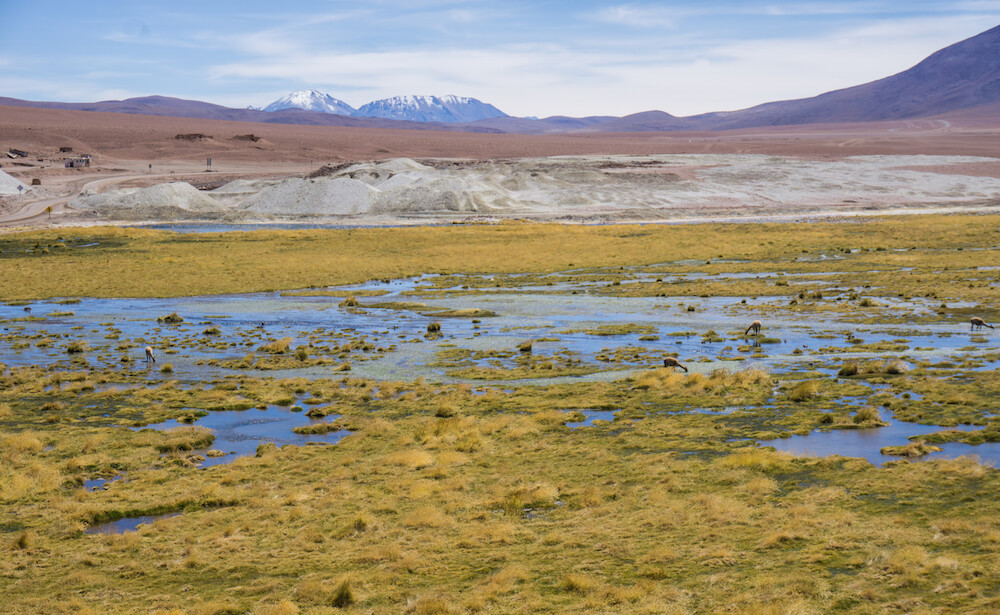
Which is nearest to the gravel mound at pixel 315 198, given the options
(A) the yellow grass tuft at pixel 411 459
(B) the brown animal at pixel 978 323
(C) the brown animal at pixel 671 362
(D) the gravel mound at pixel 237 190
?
(D) the gravel mound at pixel 237 190

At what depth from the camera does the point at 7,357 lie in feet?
100

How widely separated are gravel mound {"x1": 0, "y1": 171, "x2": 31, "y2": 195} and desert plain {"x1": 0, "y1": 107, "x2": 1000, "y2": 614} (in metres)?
56.0

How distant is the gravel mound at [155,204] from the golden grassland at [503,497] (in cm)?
7063

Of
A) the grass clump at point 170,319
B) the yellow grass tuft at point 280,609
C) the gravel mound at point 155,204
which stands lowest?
the grass clump at point 170,319

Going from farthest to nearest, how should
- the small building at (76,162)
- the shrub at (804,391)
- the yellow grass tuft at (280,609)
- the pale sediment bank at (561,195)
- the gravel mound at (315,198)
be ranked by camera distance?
the small building at (76,162), the gravel mound at (315,198), the pale sediment bank at (561,195), the shrub at (804,391), the yellow grass tuft at (280,609)

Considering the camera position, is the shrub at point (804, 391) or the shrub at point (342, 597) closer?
the shrub at point (342, 597)

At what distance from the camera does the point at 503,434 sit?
2069 cm

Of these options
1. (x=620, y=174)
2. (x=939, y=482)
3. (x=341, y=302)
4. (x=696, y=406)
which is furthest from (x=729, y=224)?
(x=939, y=482)

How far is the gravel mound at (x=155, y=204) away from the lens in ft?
322

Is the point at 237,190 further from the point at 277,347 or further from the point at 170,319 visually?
the point at 277,347

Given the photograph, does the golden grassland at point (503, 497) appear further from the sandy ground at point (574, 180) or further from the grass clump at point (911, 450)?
the sandy ground at point (574, 180)

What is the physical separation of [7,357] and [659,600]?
2589 centimetres

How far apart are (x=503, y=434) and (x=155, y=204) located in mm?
88921

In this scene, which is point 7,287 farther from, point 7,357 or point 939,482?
point 939,482
